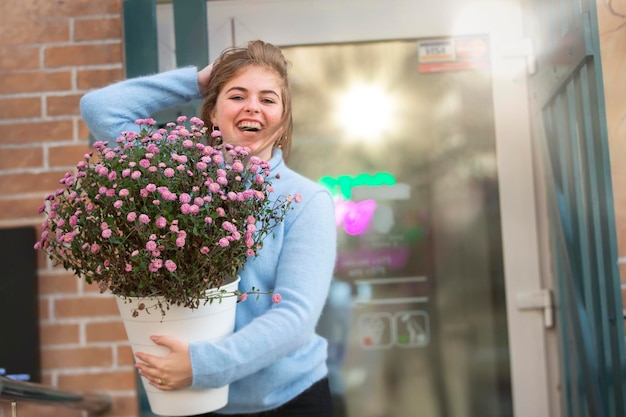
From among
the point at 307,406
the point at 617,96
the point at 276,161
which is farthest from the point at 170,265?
the point at 617,96

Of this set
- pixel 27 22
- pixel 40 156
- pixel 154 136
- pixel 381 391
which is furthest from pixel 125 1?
pixel 381 391

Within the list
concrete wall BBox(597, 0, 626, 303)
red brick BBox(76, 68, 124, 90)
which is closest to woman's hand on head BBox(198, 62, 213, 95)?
red brick BBox(76, 68, 124, 90)

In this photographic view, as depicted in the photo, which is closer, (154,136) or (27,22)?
(154,136)

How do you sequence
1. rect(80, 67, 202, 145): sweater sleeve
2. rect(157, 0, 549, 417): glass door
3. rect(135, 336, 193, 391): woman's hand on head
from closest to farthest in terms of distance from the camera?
1. rect(135, 336, 193, 391): woman's hand on head
2. rect(80, 67, 202, 145): sweater sleeve
3. rect(157, 0, 549, 417): glass door

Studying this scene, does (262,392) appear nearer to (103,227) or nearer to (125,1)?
(103,227)

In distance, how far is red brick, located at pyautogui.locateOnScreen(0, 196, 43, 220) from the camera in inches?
98.1

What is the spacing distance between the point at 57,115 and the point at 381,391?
158 cm

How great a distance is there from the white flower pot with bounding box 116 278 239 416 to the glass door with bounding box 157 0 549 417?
141 cm

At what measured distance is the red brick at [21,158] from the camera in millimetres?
2502

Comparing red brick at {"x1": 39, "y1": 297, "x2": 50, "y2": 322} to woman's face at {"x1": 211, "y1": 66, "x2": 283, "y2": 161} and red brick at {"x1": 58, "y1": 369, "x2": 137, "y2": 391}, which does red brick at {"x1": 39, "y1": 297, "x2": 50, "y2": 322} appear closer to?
red brick at {"x1": 58, "y1": 369, "x2": 137, "y2": 391}

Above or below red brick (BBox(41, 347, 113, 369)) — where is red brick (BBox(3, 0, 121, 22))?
above

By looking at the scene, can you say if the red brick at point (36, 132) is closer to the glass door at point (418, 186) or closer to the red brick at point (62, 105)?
the red brick at point (62, 105)

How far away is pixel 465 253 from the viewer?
2.71 meters

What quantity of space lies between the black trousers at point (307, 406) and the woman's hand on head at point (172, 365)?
31 centimetres
